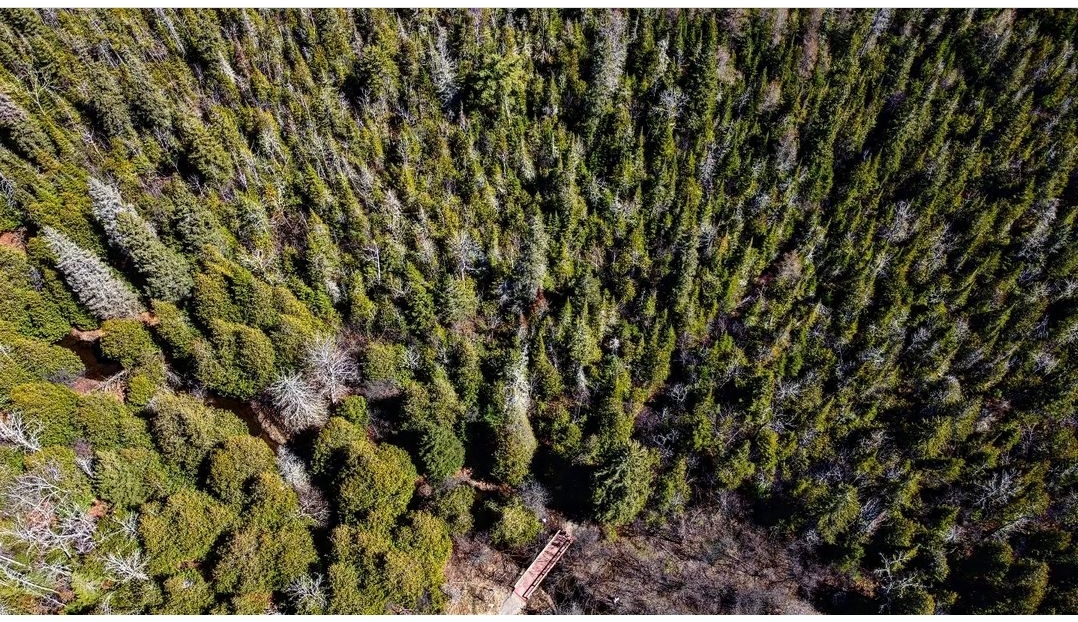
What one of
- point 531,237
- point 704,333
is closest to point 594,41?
point 531,237

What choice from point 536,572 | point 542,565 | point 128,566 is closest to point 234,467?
point 128,566

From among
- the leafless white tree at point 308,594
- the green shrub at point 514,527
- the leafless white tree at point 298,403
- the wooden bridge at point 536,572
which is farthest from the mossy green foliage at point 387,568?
the leafless white tree at point 298,403

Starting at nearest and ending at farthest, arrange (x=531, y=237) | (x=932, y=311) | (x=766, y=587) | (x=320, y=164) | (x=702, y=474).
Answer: (x=766, y=587)
(x=702, y=474)
(x=932, y=311)
(x=531, y=237)
(x=320, y=164)

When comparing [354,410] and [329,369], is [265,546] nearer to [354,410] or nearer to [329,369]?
[354,410]

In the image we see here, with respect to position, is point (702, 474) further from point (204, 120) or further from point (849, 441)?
point (204, 120)

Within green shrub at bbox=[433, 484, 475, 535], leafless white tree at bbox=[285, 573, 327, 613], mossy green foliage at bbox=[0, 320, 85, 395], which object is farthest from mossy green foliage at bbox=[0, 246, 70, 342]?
green shrub at bbox=[433, 484, 475, 535]

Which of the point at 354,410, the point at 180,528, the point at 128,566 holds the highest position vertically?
the point at 354,410
